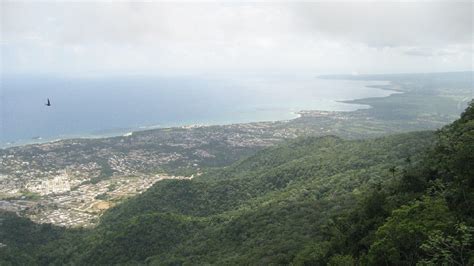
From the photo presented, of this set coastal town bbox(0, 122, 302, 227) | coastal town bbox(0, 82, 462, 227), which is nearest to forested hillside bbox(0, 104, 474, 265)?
coastal town bbox(0, 122, 302, 227)

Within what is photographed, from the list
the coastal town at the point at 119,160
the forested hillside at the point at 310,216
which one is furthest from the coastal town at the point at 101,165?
the forested hillside at the point at 310,216

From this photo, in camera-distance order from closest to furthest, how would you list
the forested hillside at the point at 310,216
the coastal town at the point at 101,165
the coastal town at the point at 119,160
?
the forested hillside at the point at 310,216
the coastal town at the point at 101,165
the coastal town at the point at 119,160

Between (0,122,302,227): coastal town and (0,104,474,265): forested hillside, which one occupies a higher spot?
(0,104,474,265): forested hillside

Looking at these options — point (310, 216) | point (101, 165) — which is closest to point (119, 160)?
point (101, 165)

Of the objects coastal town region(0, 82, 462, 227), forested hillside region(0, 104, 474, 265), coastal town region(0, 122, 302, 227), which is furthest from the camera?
coastal town region(0, 82, 462, 227)

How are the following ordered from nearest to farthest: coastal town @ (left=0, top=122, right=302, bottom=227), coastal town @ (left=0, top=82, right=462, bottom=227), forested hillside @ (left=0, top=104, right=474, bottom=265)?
forested hillside @ (left=0, top=104, right=474, bottom=265)
coastal town @ (left=0, top=122, right=302, bottom=227)
coastal town @ (left=0, top=82, right=462, bottom=227)

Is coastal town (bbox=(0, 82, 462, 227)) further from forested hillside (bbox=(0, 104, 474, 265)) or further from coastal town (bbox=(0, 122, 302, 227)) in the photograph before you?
forested hillside (bbox=(0, 104, 474, 265))

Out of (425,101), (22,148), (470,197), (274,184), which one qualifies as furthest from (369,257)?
(425,101)

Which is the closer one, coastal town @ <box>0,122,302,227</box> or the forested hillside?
the forested hillside

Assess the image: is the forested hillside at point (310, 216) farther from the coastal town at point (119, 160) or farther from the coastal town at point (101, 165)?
the coastal town at point (119, 160)
